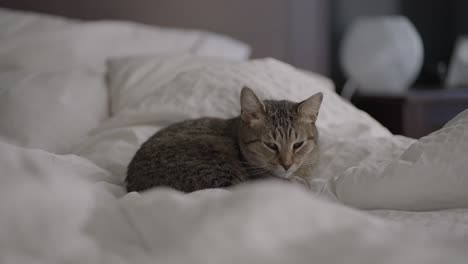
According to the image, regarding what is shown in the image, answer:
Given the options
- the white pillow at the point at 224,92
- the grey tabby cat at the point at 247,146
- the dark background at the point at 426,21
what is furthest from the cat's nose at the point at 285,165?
the dark background at the point at 426,21

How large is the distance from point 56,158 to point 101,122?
0.56m

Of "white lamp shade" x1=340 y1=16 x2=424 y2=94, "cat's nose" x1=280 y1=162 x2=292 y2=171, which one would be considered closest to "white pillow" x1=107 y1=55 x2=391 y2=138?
"cat's nose" x1=280 y1=162 x2=292 y2=171

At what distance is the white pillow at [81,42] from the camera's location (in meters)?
1.81

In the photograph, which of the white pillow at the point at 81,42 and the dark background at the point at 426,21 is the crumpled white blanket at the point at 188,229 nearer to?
the white pillow at the point at 81,42

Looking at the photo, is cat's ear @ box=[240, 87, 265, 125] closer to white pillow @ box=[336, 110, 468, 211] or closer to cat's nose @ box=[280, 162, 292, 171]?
cat's nose @ box=[280, 162, 292, 171]

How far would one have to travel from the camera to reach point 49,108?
1547 millimetres

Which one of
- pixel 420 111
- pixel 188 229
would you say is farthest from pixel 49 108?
pixel 420 111

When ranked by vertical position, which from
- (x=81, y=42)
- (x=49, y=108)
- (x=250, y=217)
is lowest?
(x=49, y=108)

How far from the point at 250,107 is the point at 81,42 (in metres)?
0.96

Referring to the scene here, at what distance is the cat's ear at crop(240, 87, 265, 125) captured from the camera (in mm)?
1187

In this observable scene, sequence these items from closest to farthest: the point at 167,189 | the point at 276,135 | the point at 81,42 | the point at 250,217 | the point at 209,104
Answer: the point at 250,217
the point at 167,189
the point at 276,135
the point at 209,104
the point at 81,42

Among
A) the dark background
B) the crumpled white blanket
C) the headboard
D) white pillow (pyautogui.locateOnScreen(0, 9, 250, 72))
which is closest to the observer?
the crumpled white blanket

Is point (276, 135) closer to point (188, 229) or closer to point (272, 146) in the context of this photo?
point (272, 146)

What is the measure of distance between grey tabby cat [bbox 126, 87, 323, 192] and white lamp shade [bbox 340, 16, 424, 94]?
140 centimetres
